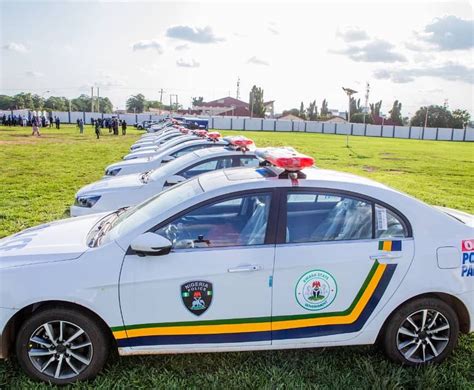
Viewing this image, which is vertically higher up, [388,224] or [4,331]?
[388,224]

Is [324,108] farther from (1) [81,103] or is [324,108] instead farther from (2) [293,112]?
(1) [81,103]

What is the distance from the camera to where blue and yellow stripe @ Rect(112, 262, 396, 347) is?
3.16m

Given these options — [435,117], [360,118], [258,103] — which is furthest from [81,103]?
[435,117]

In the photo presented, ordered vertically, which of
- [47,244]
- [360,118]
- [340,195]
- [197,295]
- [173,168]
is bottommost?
[197,295]

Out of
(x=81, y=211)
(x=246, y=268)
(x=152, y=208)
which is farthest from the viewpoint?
(x=81, y=211)

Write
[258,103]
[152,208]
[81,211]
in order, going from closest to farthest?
[152,208], [81,211], [258,103]

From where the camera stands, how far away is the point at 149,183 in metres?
6.80

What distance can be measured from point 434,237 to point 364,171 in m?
13.9

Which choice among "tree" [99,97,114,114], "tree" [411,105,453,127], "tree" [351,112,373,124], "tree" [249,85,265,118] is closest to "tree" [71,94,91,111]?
"tree" [99,97,114,114]

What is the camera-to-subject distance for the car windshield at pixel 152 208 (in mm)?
3391

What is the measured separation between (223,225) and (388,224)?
1.24 meters

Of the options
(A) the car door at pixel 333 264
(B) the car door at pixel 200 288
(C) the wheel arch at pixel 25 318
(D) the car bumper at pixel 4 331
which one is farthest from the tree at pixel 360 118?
(D) the car bumper at pixel 4 331

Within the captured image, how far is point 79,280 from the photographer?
305cm

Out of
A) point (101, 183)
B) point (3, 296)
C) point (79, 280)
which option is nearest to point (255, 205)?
point (79, 280)
